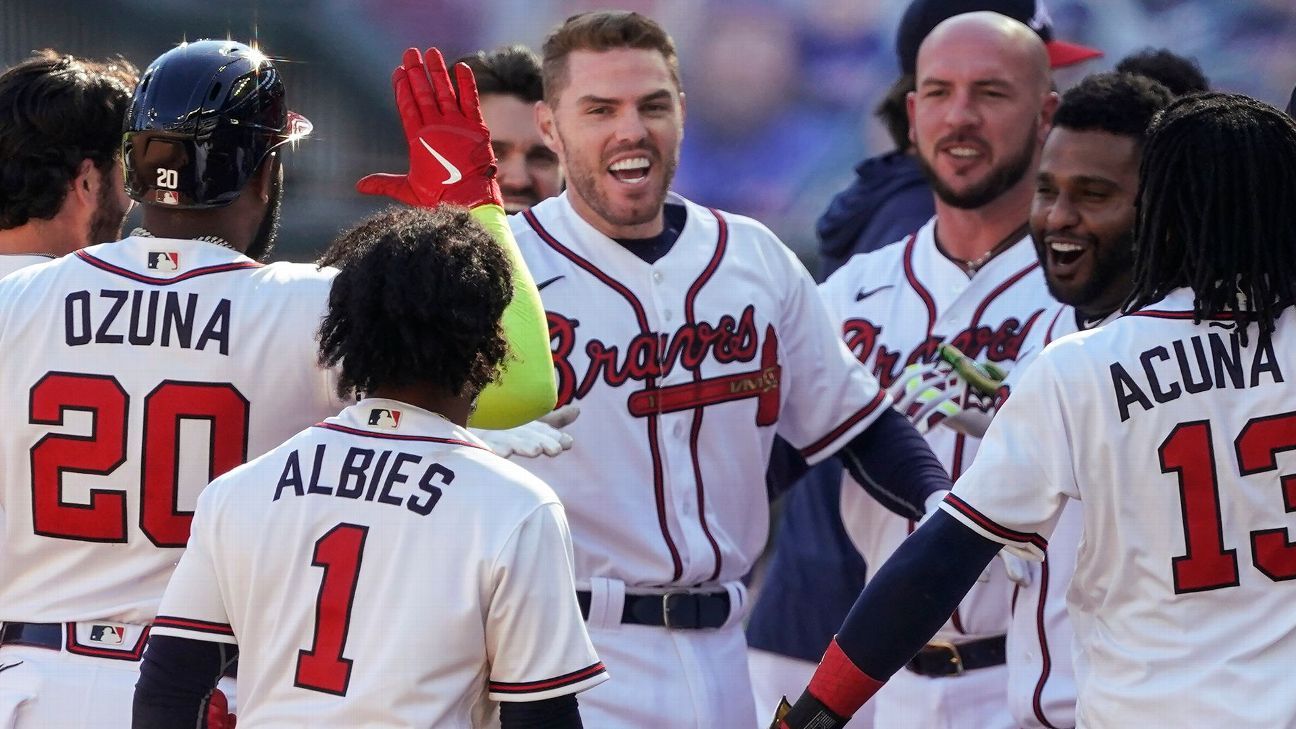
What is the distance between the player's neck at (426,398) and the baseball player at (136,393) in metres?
0.30

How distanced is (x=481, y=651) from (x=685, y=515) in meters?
1.43

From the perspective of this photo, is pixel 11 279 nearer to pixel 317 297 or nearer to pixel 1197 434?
pixel 317 297

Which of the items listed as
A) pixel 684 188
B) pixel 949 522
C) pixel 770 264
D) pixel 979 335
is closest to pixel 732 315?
pixel 770 264

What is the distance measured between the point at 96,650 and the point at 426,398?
781 millimetres

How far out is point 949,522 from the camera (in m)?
2.72

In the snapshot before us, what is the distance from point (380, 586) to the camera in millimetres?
2291

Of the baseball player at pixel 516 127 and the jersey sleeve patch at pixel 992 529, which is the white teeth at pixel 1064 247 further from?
the baseball player at pixel 516 127

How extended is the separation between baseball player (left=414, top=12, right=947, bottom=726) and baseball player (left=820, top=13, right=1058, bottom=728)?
0.37 meters

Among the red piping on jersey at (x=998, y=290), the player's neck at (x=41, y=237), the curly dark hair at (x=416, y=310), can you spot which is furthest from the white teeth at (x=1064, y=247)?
the player's neck at (x=41, y=237)

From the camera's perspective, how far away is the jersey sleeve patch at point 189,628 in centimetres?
235

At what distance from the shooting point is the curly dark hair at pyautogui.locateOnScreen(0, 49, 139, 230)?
124 inches

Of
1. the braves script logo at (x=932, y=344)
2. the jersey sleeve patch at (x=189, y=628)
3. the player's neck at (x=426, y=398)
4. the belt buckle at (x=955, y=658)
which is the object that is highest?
the braves script logo at (x=932, y=344)

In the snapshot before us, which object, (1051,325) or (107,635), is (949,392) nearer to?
(1051,325)

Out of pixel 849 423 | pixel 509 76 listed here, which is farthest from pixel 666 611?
pixel 509 76
